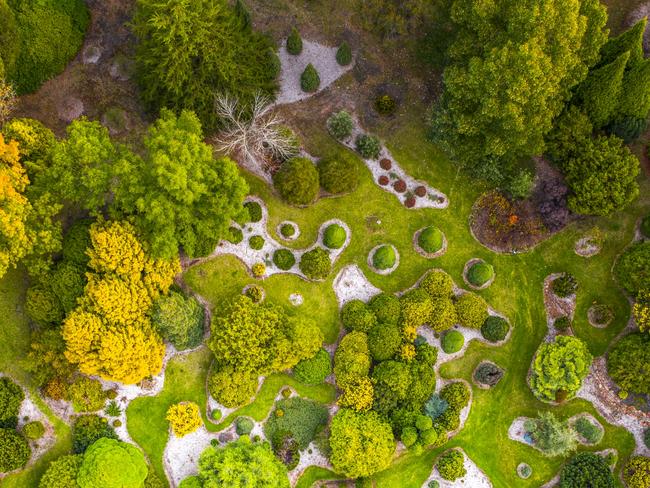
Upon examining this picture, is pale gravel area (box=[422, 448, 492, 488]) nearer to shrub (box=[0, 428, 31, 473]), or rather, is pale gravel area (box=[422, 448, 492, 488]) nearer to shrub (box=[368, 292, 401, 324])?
shrub (box=[368, 292, 401, 324])

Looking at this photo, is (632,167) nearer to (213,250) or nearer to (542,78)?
(542,78)

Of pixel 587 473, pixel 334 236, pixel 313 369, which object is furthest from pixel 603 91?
pixel 313 369

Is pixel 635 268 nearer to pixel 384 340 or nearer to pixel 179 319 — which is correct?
pixel 384 340

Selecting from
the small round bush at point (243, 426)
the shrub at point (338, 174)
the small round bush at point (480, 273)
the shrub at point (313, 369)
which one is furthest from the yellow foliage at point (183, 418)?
the small round bush at point (480, 273)

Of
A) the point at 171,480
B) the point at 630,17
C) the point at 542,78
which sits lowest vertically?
the point at 171,480

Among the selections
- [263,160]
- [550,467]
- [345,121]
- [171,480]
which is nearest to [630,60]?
[345,121]

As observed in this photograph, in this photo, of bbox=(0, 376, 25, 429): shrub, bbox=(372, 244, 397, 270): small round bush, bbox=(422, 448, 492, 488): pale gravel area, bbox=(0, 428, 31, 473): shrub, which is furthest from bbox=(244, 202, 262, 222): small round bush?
bbox=(422, 448, 492, 488): pale gravel area

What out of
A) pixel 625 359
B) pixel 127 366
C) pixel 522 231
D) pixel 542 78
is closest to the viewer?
pixel 542 78
